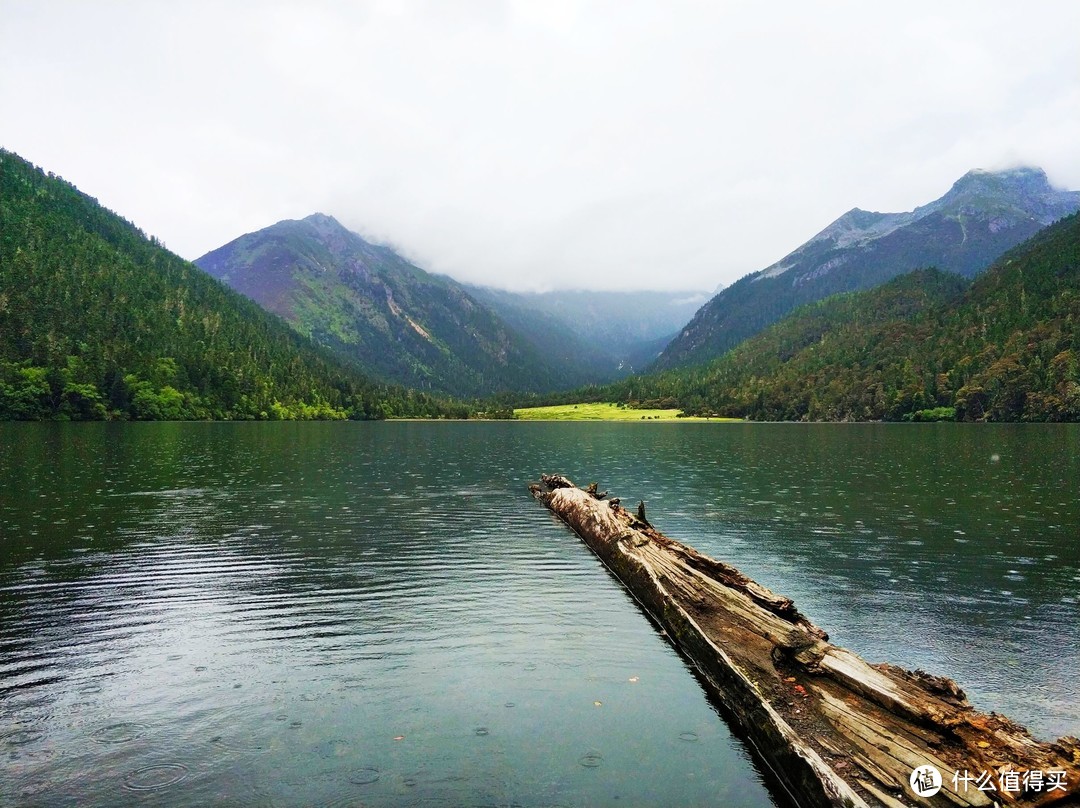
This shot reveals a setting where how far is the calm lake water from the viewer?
1345 cm

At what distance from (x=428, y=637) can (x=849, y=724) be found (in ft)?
44.9

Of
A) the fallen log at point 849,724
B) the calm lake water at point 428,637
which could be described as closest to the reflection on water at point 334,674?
the calm lake water at point 428,637

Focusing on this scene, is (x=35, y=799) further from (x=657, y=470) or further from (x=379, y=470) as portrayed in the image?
(x=657, y=470)

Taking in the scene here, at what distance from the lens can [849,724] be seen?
13344 millimetres

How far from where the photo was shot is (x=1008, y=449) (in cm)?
10475

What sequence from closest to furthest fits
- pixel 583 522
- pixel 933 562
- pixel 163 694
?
pixel 163 694 < pixel 933 562 < pixel 583 522

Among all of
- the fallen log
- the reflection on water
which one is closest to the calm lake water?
the reflection on water

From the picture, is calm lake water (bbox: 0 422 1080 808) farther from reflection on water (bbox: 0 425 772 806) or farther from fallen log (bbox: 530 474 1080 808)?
fallen log (bbox: 530 474 1080 808)

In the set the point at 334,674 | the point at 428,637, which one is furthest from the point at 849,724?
the point at 334,674

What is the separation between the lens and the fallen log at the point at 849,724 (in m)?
11.0

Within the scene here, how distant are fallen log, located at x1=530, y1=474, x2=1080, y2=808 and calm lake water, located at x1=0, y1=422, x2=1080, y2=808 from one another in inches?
41.0

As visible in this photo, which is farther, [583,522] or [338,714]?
[583,522]

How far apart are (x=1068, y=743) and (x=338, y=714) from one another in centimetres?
1564

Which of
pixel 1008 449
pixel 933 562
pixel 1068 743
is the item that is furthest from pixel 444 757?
pixel 1008 449
